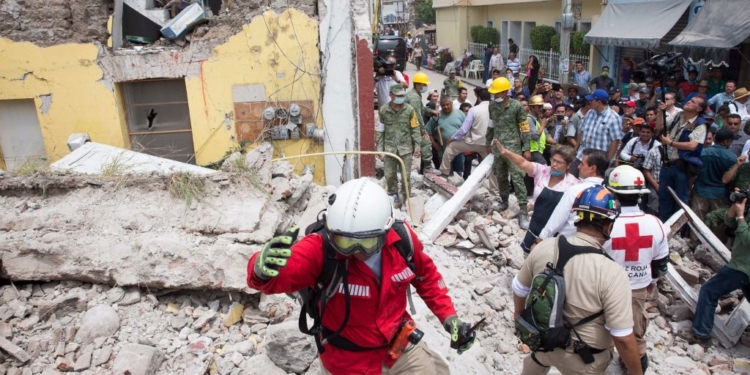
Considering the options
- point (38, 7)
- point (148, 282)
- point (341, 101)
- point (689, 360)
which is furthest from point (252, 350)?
point (38, 7)

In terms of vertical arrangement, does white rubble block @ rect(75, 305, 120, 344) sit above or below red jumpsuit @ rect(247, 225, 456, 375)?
below

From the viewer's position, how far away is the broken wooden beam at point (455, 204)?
689 centimetres

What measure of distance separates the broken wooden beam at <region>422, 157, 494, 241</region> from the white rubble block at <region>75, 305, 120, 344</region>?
3.53m

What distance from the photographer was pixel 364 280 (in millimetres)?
3131

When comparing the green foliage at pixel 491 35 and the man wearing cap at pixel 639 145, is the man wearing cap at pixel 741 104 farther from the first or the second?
the green foliage at pixel 491 35

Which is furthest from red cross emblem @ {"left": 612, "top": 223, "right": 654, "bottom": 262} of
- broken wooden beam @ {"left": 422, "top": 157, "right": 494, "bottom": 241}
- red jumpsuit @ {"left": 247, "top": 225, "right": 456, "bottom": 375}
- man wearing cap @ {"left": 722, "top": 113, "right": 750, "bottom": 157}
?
man wearing cap @ {"left": 722, "top": 113, "right": 750, "bottom": 157}

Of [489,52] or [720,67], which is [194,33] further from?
[489,52]

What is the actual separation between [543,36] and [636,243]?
64.4ft

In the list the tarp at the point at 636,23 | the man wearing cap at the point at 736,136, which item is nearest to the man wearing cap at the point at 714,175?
the man wearing cap at the point at 736,136

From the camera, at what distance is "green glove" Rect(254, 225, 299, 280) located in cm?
274

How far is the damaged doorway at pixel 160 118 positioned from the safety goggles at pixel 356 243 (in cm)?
633

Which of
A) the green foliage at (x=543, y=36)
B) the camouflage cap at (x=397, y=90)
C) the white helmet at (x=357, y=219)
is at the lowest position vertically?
the white helmet at (x=357, y=219)

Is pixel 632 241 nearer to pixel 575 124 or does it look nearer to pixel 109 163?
pixel 575 124

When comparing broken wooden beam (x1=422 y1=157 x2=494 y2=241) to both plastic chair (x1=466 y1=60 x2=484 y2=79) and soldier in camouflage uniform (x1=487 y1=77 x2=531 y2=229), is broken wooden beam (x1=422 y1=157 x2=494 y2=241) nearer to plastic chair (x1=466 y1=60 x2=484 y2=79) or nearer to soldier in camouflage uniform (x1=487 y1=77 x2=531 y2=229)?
soldier in camouflage uniform (x1=487 y1=77 x2=531 y2=229)
